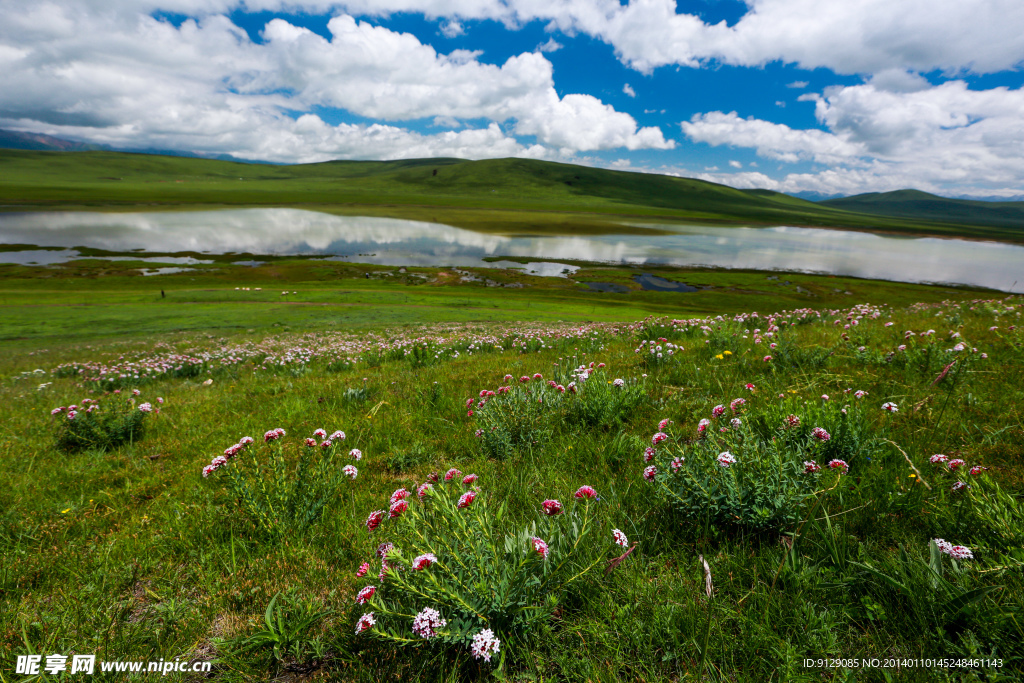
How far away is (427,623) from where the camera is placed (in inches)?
76.6

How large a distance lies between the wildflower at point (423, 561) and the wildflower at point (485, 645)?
1.31 ft

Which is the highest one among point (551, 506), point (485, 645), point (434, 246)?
point (434, 246)

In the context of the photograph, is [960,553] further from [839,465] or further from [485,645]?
[485,645]

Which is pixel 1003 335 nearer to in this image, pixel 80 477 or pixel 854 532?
pixel 854 532

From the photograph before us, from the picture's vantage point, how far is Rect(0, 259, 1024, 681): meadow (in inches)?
79.7

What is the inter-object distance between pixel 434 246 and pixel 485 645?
102 metres

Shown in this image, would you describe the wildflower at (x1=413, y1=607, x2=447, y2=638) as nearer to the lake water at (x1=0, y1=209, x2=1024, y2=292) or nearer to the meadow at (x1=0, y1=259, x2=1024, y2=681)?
the meadow at (x1=0, y1=259, x2=1024, y2=681)

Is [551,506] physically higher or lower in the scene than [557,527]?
higher

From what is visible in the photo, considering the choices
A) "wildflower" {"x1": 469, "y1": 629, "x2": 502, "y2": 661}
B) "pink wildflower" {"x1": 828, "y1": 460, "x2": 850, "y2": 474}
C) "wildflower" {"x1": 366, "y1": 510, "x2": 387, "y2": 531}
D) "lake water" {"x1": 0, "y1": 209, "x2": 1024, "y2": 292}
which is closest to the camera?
"wildflower" {"x1": 469, "y1": 629, "x2": 502, "y2": 661}

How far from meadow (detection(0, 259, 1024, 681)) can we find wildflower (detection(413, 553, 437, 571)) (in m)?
0.10

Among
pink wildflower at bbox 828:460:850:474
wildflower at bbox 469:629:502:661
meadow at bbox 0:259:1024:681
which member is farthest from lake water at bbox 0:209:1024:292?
wildflower at bbox 469:629:502:661

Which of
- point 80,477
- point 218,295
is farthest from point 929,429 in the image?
point 218,295

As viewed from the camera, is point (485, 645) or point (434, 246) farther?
point (434, 246)

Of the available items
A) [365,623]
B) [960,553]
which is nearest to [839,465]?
[960,553]
